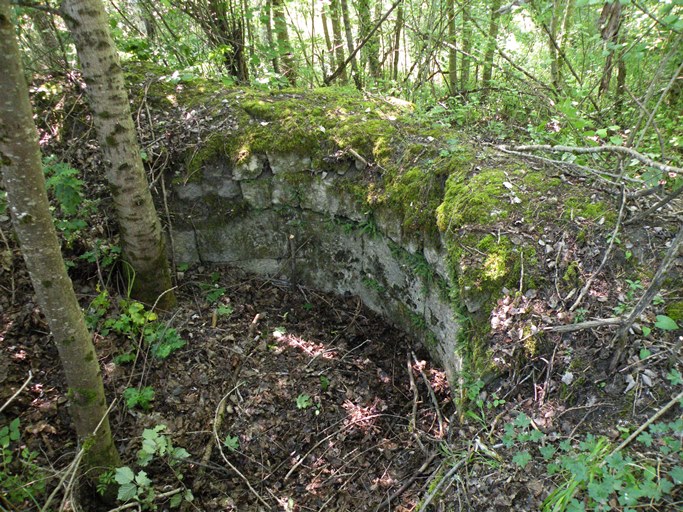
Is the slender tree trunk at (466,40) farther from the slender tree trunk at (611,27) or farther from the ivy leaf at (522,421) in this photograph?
the ivy leaf at (522,421)

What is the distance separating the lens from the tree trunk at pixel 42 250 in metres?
1.69

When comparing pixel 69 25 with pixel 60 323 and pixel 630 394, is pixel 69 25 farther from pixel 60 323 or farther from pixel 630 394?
pixel 630 394

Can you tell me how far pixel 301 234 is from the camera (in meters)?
4.73

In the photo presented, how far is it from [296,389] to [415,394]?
40.9 inches

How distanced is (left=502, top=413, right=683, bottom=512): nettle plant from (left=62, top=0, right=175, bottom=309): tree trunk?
3.22 metres

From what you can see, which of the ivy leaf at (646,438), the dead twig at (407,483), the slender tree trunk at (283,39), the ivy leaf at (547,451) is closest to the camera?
the ivy leaf at (646,438)

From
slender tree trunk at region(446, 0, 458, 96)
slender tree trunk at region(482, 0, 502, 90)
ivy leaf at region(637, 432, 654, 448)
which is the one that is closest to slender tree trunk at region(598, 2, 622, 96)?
slender tree trunk at region(482, 0, 502, 90)

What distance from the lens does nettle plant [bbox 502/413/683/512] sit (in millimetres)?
1732

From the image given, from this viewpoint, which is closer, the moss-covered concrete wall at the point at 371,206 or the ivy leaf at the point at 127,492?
the ivy leaf at the point at 127,492

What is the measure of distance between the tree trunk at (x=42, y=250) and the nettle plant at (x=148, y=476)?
0.20 m

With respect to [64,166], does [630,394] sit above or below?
below

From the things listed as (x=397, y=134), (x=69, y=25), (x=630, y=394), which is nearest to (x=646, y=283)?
(x=630, y=394)

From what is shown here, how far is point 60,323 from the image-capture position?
2168 mm

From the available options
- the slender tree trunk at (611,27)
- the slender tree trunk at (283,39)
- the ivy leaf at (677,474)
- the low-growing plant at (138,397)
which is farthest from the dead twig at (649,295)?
the slender tree trunk at (283,39)
